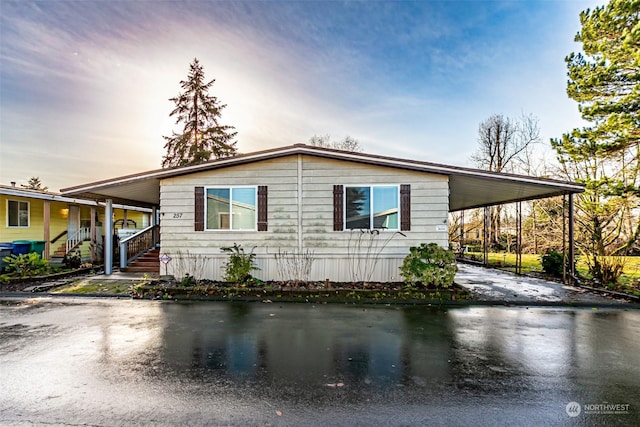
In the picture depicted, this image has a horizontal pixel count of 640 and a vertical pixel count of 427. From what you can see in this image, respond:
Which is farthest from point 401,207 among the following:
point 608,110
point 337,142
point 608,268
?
point 337,142

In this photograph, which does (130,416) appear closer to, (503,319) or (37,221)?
(503,319)

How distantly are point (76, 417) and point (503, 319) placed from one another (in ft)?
21.2

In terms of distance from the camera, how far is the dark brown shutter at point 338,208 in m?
8.84

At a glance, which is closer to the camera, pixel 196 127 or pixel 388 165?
pixel 388 165

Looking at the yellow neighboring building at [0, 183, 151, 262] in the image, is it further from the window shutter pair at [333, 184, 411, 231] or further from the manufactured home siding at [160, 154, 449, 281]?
the window shutter pair at [333, 184, 411, 231]

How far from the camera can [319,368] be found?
3766 millimetres

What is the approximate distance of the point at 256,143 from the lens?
951 inches

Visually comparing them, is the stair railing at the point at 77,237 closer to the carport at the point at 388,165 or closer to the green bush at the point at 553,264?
the carport at the point at 388,165

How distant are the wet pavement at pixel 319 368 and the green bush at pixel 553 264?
15.9 feet

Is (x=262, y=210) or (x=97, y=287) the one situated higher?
(x=262, y=210)

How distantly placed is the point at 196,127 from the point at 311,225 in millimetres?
17408

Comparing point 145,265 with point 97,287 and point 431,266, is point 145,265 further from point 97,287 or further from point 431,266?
point 431,266

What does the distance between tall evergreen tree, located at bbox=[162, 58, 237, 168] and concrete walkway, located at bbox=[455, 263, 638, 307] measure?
60.3ft

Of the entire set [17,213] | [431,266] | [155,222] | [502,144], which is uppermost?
[502,144]
